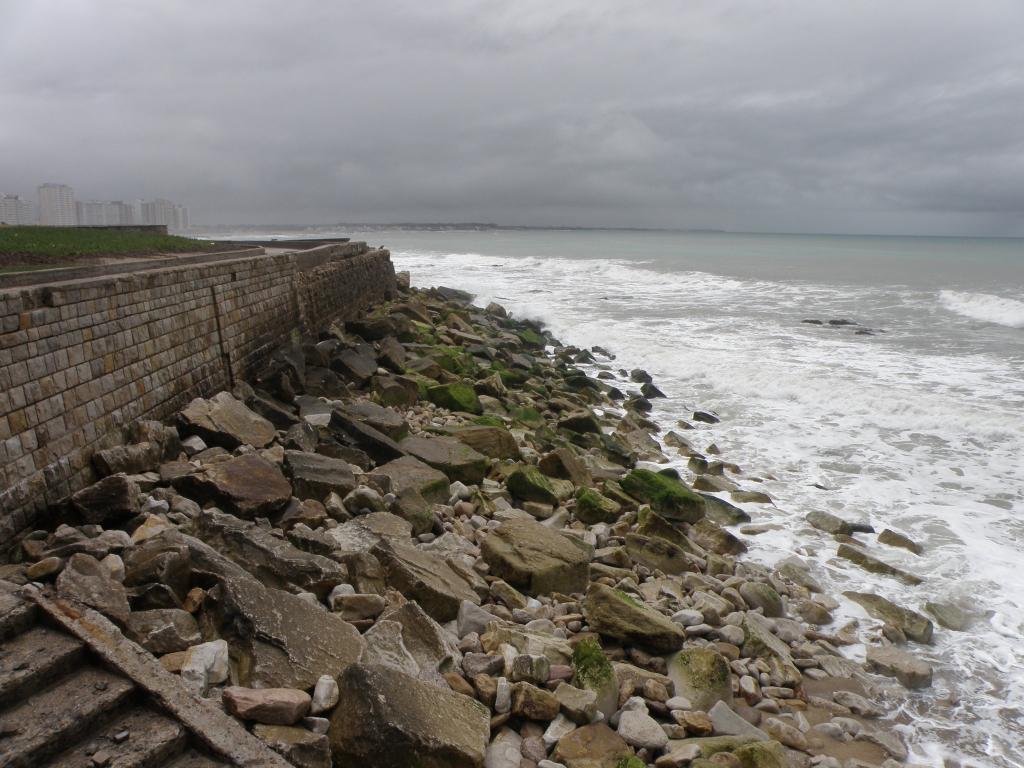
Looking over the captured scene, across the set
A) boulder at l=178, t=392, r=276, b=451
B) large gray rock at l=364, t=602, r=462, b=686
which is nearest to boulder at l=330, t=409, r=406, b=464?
boulder at l=178, t=392, r=276, b=451

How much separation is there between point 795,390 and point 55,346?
13.0 meters

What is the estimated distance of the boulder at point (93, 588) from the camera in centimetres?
375

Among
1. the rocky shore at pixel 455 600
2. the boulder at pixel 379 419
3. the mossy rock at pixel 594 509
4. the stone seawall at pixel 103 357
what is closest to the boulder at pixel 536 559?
the rocky shore at pixel 455 600

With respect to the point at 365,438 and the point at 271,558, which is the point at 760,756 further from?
the point at 365,438

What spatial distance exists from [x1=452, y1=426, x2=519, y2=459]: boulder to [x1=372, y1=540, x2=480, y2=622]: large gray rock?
3443 mm

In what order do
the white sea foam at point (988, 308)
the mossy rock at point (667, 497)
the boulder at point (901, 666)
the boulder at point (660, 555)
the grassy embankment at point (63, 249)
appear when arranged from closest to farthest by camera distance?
1. the boulder at point (901, 666)
2. the boulder at point (660, 555)
3. the mossy rock at point (667, 497)
4. the grassy embankment at point (63, 249)
5. the white sea foam at point (988, 308)

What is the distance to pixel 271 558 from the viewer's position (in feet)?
15.9

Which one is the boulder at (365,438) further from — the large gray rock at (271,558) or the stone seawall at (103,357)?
the large gray rock at (271,558)

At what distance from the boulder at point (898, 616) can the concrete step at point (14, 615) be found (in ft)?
20.9

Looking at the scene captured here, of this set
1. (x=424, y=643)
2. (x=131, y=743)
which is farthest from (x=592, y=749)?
(x=131, y=743)

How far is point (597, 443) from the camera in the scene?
11008 millimetres

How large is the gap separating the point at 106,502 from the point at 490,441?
15.2ft

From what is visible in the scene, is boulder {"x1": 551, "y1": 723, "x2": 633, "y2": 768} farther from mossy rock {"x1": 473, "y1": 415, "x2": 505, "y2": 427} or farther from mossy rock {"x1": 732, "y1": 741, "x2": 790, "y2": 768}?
mossy rock {"x1": 473, "y1": 415, "x2": 505, "y2": 427}

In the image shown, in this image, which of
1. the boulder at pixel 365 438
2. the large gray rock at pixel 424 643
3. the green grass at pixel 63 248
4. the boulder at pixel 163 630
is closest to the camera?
the boulder at pixel 163 630
